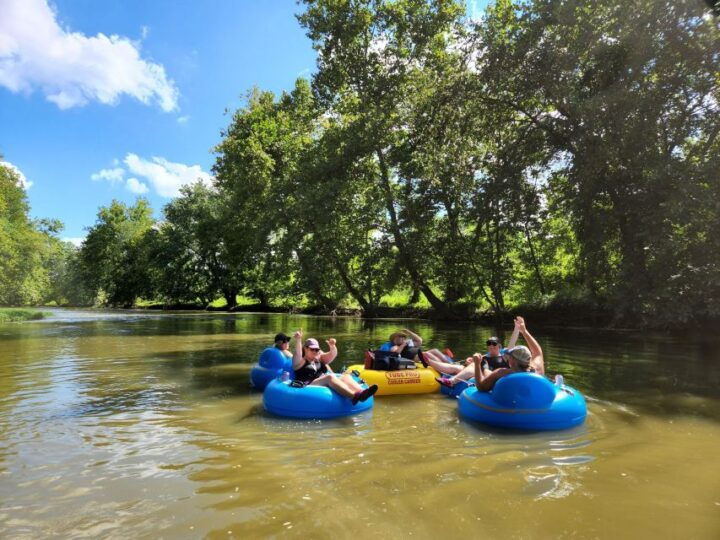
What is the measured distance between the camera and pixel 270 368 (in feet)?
27.5

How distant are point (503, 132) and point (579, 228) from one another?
599 centimetres

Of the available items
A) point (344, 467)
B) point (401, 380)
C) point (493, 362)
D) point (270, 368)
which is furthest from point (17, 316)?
point (344, 467)

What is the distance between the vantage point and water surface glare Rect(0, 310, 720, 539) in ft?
11.5

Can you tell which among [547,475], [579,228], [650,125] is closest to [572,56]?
[650,125]

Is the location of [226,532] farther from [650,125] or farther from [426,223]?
[426,223]

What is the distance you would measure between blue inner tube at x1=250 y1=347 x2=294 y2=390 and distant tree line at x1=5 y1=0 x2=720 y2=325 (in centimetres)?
1086

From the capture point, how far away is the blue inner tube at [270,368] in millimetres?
8359

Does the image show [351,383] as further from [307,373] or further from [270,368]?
[270,368]

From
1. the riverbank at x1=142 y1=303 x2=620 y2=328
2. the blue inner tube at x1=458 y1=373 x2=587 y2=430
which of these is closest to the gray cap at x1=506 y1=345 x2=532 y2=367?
the blue inner tube at x1=458 y1=373 x2=587 y2=430

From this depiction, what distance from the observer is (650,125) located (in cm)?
1417

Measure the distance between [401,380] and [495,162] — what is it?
13718 mm

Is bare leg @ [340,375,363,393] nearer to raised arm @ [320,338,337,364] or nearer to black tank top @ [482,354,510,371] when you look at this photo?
raised arm @ [320,338,337,364]

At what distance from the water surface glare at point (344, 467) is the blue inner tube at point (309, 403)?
180 millimetres

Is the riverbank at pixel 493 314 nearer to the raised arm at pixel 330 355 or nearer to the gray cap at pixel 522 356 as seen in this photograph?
the gray cap at pixel 522 356
